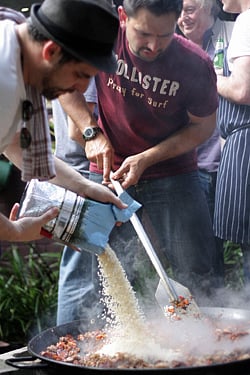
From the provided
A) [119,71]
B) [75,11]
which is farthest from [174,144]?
[75,11]

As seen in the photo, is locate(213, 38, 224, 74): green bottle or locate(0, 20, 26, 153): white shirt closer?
locate(0, 20, 26, 153): white shirt

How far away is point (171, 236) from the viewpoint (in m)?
4.34

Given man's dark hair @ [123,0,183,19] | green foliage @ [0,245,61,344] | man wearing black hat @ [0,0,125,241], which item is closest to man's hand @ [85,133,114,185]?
man's dark hair @ [123,0,183,19]

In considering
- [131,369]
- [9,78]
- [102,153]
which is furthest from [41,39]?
[102,153]

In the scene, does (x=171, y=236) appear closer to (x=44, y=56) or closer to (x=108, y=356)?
(x=108, y=356)

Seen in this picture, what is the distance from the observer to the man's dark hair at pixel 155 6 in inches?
154

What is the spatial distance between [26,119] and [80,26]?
1.33 ft

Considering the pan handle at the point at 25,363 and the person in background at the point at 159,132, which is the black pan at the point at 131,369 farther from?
the person in background at the point at 159,132

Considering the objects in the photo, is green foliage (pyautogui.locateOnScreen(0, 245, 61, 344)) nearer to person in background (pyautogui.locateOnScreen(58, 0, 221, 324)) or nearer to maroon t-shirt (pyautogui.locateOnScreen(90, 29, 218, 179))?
person in background (pyautogui.locateOnScreen(58, 0, 221, 324))

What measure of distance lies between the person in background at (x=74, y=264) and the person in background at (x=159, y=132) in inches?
2.9

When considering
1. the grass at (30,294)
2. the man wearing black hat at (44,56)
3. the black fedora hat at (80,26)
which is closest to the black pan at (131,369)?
the man wearing black hat at (44,56)

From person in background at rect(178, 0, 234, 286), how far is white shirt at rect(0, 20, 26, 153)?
184 cm

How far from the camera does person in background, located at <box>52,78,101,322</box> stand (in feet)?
14.3

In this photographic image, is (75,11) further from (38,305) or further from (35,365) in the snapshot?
(38,305)
